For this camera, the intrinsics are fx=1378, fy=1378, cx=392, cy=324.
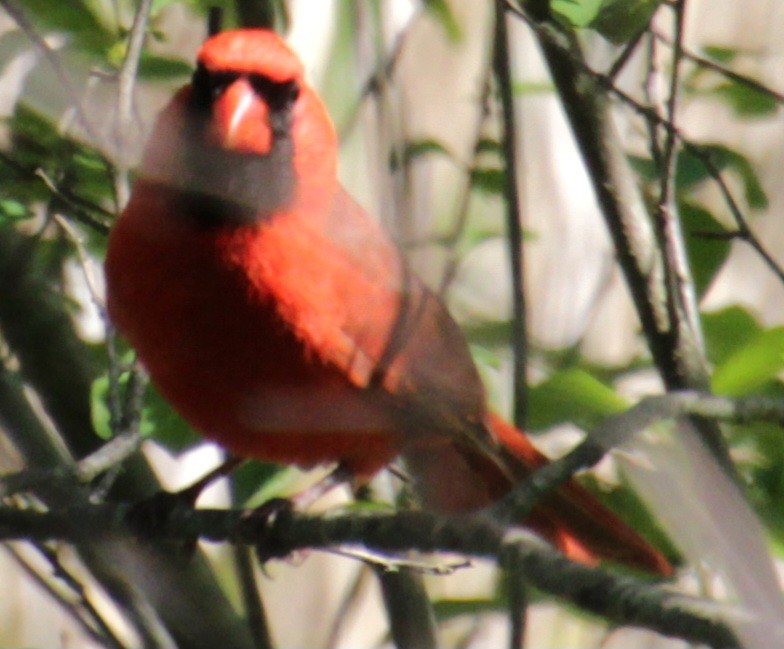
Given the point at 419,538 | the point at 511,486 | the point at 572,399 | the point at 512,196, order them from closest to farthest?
the point at 419,538 → the point at 572,399 → the point at 512,196 → the point at 511,486

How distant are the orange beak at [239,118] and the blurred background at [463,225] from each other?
0.13 m

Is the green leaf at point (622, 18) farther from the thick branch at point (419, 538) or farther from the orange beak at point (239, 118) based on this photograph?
the thick branch at point (419, 538)

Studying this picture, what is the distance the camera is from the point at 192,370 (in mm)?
2076

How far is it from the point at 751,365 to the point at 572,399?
8.9 inches

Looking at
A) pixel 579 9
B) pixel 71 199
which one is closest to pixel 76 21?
pixel 71 199

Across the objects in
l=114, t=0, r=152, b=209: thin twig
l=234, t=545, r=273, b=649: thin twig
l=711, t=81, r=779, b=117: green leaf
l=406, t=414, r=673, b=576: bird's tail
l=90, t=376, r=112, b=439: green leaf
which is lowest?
l=234, t=545, r=273, b=649: thin twig

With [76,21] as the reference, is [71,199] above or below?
below

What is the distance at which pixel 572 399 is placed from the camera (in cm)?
177

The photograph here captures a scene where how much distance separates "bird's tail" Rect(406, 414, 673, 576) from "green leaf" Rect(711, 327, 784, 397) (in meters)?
0.57

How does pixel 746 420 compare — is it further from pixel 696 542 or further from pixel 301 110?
pixel 301 110

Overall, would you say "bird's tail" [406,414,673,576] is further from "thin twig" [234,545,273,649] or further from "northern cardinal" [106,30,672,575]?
"thin twig" [234,545,273,649]

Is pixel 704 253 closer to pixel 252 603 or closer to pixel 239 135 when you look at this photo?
pixel 239 135

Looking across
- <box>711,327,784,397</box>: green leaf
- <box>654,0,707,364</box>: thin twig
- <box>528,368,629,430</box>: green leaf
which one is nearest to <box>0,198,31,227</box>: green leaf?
<box>528,368,629,430</box>: green leaf

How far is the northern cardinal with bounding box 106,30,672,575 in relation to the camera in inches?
82.5
